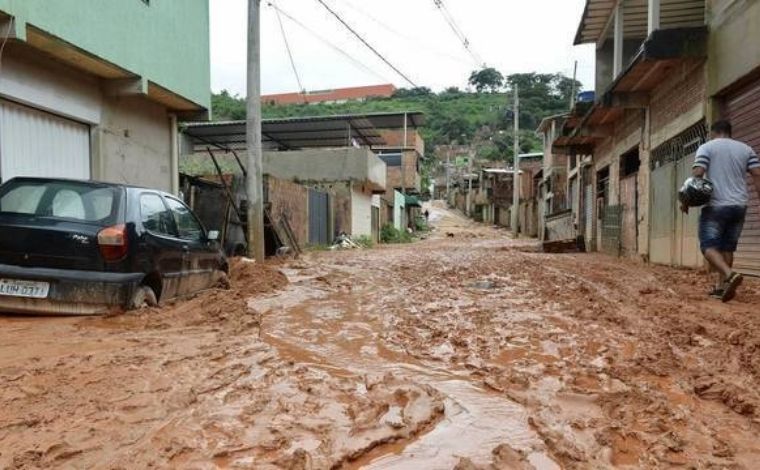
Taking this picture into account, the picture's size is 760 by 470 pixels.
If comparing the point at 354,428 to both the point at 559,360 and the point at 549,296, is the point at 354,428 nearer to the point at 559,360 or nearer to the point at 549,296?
the point at 559,360

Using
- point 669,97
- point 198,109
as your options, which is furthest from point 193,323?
point 669,97

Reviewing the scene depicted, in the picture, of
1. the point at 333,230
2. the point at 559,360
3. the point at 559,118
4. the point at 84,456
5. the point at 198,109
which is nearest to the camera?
the point at 84,456

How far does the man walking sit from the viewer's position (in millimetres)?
5430

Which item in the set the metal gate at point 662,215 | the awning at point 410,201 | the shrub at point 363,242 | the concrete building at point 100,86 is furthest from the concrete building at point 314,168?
the awning at point 410,201

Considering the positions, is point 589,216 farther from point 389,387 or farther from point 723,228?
point 389,387

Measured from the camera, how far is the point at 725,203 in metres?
5.45

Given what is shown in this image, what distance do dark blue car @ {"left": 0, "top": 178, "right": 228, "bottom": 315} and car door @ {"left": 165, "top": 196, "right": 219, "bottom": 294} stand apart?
662 millimetres

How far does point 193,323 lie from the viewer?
476 centimetres

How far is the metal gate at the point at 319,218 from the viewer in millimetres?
18062

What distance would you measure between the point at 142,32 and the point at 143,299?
5.33m

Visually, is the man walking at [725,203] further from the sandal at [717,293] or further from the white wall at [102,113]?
the white wall at [102,113]

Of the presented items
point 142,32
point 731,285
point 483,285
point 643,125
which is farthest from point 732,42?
point 142,32

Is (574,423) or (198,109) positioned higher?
(198,109)

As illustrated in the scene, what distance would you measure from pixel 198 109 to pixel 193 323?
7172 millimetres
